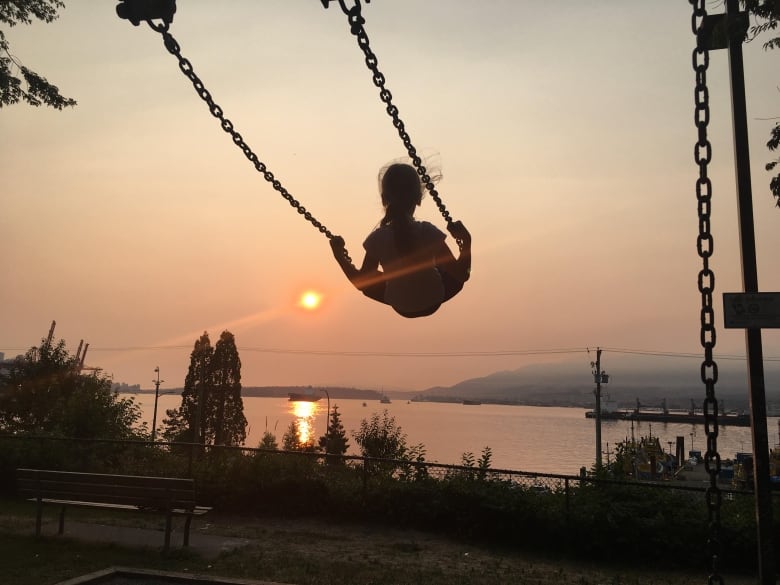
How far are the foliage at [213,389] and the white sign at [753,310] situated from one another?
1761 inches

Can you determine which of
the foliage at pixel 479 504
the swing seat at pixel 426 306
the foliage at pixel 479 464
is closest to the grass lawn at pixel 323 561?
the foliage at pixel 479 504

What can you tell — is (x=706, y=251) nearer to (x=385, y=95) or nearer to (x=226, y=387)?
(x=385, y=95)

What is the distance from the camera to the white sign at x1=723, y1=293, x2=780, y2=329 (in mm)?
4000

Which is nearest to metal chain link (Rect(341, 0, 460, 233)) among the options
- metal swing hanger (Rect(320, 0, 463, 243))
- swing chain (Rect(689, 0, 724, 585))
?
metal swing hanger (Rect(320, 0, 463, 243))

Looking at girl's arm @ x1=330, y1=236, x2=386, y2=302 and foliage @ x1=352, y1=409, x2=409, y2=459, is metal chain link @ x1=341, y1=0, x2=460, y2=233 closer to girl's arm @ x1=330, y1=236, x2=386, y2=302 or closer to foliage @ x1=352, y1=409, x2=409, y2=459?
girl's arm @ x1=330, y1=236, x2=386, y2=302

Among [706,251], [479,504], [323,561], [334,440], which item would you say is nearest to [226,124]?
[706,251]

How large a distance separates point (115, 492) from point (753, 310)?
22.8 ft

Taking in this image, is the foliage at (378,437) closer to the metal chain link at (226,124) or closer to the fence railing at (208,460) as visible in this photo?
the fence railing at (208,460)

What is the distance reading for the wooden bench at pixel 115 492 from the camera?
7.11 m

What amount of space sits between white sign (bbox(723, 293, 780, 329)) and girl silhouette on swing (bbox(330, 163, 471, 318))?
1816mm

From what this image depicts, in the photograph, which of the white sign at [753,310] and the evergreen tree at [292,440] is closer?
the white sign at [753,310]

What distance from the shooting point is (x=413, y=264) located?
3.63 m

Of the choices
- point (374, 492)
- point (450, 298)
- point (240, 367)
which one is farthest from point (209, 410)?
point (450, 298)

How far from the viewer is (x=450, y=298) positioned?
12.6ft
